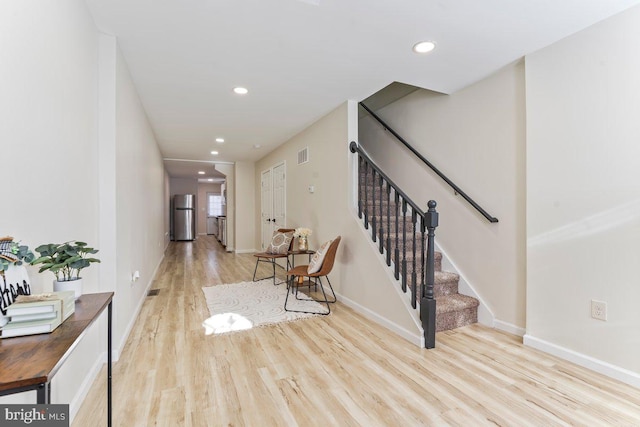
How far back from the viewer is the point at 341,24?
2.09 metres

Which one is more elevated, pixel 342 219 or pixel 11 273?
pixel 342 219

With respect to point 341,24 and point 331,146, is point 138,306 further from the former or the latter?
point 341,24

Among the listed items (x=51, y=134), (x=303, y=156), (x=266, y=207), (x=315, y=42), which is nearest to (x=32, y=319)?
(x=51, y=134)

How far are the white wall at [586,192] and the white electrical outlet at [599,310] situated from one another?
35 mm

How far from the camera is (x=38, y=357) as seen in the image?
78 cm

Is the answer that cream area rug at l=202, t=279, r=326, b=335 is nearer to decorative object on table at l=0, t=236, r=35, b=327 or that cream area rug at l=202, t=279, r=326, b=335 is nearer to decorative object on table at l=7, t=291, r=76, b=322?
decorative object on table at l=7, t=291, r=76, b=322

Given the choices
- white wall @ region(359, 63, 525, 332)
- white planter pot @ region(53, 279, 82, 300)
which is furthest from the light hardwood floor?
white planter pot @ region(53, 279, 82, 300)

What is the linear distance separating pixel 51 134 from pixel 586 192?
3235mm

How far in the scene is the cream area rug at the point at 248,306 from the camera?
2932mm

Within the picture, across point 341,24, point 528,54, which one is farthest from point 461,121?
point 341,24

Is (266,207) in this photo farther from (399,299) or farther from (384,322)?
(399,299)

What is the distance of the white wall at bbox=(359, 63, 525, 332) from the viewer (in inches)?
105

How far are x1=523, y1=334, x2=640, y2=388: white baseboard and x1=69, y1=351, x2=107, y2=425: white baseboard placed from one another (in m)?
3.12

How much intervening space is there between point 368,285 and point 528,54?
2510 millimetres
